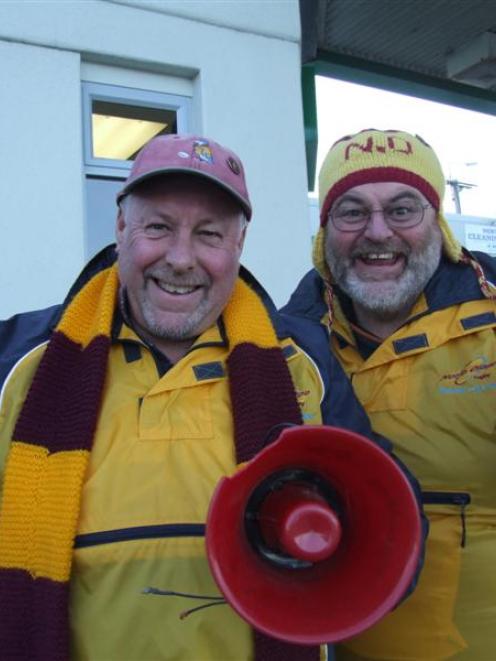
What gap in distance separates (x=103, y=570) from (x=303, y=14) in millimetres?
4270

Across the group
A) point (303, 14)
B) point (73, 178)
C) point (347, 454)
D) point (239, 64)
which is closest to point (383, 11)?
point (303, 14)

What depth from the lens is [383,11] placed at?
5.04m

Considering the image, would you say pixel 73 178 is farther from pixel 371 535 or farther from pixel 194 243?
pixel 371 535

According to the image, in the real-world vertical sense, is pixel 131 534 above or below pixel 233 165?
below

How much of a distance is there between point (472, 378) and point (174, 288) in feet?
2.98

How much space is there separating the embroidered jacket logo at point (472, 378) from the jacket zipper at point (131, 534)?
0.93 metres

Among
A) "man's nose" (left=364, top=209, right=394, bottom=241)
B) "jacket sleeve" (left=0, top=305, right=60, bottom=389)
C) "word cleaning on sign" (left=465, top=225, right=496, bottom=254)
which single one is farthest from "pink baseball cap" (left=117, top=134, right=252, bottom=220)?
"word cleaning on sign" (left=465, top=225, right=496, bottom=254)

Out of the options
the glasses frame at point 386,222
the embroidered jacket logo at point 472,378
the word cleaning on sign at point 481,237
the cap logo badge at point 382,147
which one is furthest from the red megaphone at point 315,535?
the word cleaning on sign at point 481,237

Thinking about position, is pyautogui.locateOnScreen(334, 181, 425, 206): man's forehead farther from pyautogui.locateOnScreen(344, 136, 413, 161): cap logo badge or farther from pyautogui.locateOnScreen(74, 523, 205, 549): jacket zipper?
pyautogui.locateOnScreen(74, 523, 205, 549): jacket zipper

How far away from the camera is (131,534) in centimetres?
150

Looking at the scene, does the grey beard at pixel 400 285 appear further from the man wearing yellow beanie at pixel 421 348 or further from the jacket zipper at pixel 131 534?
the jacket zipper at pixel 131 534

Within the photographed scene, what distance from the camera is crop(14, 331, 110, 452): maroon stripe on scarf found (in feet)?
5.17

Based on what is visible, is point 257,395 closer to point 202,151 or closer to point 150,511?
point 150,511

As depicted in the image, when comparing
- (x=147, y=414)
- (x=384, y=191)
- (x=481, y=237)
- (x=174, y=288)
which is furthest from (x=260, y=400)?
(x=481, y=237)
